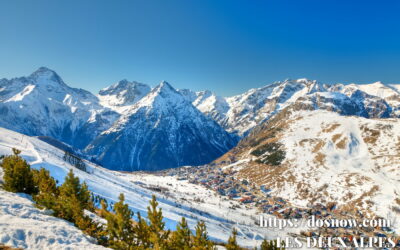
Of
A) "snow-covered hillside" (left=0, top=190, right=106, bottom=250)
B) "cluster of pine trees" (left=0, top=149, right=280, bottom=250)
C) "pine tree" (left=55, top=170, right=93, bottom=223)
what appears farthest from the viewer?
"pine tree" (left=55, top=170, right=93, bottom=223)

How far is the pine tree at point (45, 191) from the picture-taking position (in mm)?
27531

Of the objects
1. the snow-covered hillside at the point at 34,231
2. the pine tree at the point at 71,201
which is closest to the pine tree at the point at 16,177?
the snow-covered hillside at the point at 34,231

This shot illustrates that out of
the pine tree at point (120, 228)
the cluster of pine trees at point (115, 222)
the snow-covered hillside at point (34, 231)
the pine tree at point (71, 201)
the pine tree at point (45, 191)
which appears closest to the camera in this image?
the snow-covered hillside at point (34, 231)

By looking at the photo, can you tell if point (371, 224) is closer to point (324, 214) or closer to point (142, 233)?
point (324, 214)

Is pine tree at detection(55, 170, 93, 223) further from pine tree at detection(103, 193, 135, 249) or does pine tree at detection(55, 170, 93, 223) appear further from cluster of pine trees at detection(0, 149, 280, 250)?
pine tree at detection(103, 193, 135, 249)

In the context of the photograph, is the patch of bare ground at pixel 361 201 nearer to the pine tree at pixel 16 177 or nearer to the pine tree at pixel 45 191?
the pine tree at pixel 45 191

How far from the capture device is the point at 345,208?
186 meters

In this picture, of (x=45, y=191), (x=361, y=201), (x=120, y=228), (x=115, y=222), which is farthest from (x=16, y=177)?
(x=361, y=201)

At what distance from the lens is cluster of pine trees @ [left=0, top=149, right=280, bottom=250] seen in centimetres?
2155

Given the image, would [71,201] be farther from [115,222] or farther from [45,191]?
[45,191]

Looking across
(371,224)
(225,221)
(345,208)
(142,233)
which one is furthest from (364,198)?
(142,233)

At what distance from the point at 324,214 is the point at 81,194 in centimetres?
20154

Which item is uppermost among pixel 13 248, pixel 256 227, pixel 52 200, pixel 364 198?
pixel 364 198

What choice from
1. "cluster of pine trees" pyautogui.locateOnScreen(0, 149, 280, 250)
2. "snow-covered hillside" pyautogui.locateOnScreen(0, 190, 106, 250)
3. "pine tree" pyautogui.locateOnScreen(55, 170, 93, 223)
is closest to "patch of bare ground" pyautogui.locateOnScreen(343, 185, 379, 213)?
"cluster of pine trees" pyautogui.locateOnScreen(0, 149, 280, 250)
